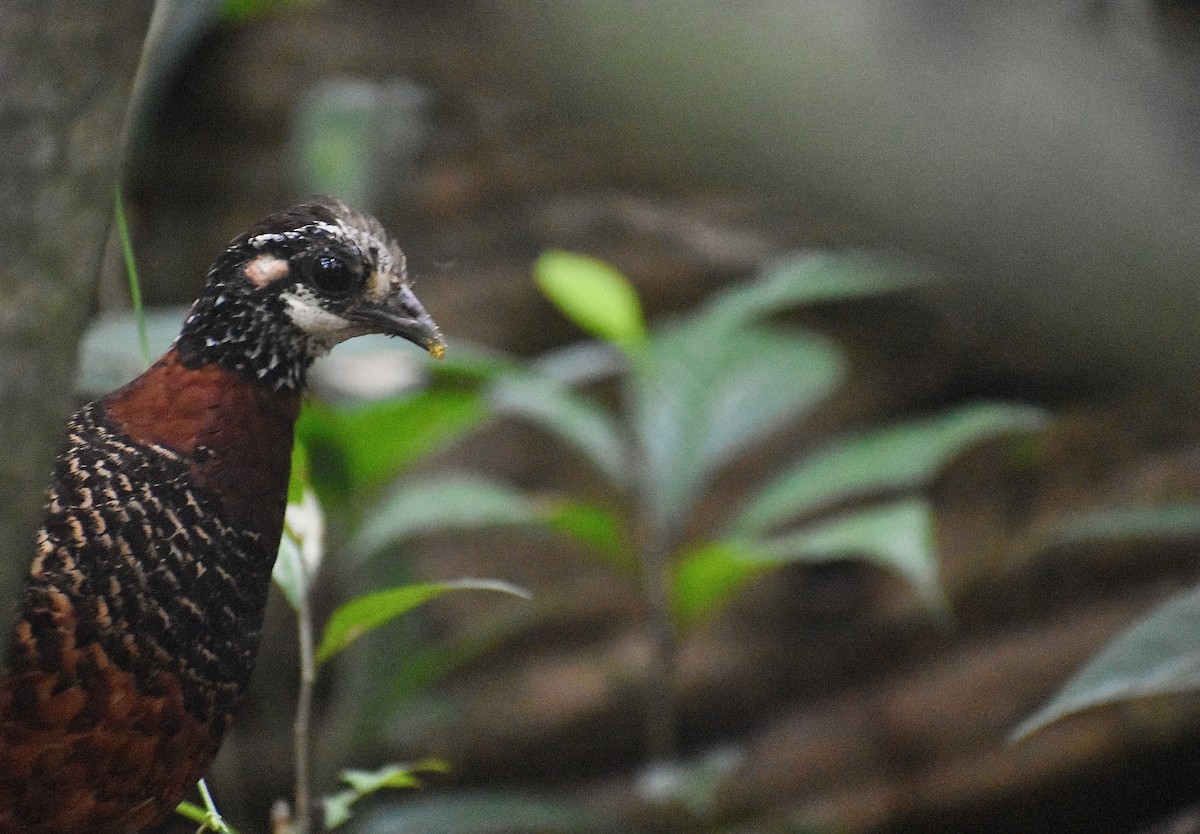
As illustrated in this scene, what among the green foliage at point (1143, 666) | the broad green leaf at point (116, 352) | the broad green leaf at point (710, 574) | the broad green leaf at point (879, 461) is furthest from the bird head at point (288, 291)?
the broad green leaf at point (879, 461)

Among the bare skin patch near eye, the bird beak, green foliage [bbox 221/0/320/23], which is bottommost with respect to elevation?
the bird beak

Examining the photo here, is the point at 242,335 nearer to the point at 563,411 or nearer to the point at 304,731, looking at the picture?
the point at 304,731

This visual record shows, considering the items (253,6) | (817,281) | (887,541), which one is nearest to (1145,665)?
(887,541)

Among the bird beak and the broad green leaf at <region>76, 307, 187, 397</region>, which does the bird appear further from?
the broad green leaf at <region>76, 307, 187, 397</region>

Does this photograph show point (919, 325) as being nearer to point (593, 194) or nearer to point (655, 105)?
point (593, 194)

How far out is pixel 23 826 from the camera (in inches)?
33.2

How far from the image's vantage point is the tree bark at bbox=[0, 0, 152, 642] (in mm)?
540

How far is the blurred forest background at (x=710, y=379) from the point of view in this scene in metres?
1.20

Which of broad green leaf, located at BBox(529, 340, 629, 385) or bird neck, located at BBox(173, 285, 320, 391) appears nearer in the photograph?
bird neck, located at BBox(173, 285, 320, 391)

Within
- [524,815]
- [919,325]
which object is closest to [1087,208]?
[524,815]

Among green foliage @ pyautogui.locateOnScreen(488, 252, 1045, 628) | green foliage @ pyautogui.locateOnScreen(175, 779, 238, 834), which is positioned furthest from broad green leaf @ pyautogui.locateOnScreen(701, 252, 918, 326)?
green foliage @ pyautogui.locateOnScreen(175, 779, 238, 834)

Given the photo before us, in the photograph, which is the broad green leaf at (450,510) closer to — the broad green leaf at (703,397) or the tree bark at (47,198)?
the broad green leaf at (703,397)

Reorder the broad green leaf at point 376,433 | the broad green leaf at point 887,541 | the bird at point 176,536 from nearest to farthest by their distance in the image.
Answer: the bird at point 176,536 < the broad green leaf at point 887,541 < the broad green leaf at point 376,433

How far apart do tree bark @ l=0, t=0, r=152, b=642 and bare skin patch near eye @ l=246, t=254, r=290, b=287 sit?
0.33 metres
